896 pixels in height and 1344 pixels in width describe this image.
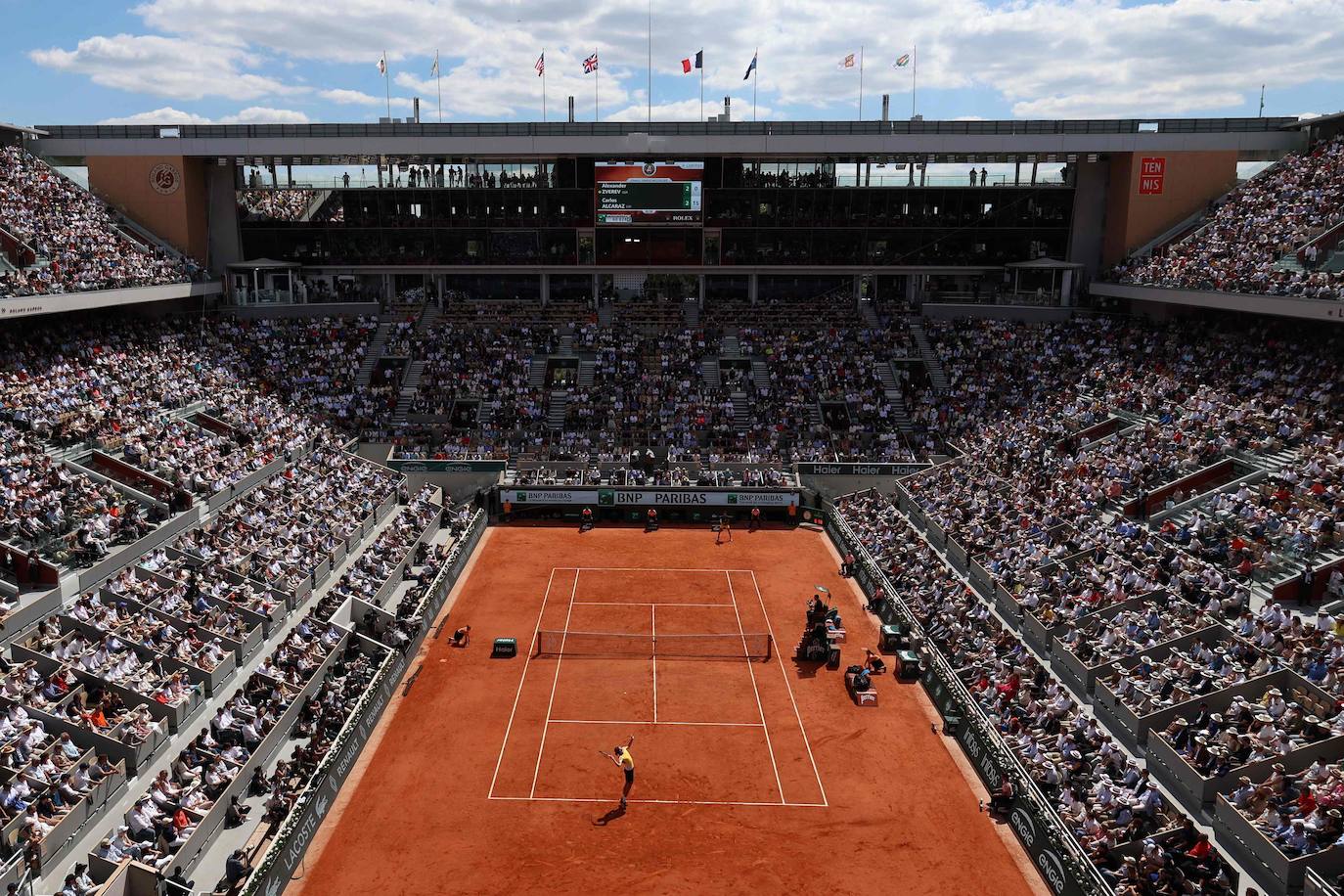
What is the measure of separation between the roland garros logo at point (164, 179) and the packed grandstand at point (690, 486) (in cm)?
285

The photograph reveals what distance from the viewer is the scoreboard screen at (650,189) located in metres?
56.9

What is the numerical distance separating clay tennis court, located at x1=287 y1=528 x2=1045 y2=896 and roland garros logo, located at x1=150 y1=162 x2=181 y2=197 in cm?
3458

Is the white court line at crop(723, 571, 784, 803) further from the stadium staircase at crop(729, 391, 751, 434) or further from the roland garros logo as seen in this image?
the roland garros logo

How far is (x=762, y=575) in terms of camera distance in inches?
1475

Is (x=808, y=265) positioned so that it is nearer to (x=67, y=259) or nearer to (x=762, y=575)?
(x=762, y=575)

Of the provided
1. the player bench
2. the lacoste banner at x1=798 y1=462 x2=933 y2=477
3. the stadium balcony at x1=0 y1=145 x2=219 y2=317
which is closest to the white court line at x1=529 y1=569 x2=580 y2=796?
the player bench

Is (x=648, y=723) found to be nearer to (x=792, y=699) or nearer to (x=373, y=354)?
(x=792, y=699)

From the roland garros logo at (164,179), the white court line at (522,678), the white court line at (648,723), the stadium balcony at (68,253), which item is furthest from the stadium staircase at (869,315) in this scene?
the roland garros logo at (164,179)

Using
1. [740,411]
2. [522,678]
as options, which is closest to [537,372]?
[740,411]

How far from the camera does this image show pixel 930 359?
5388 centimetres

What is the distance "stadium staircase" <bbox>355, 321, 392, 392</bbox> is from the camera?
52406 mm

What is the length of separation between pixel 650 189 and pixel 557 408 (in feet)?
49.3

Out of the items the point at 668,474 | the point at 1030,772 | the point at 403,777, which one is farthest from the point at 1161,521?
the point at 403,777

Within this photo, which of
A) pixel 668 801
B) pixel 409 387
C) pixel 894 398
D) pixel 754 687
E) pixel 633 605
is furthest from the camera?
pixel 409 387
